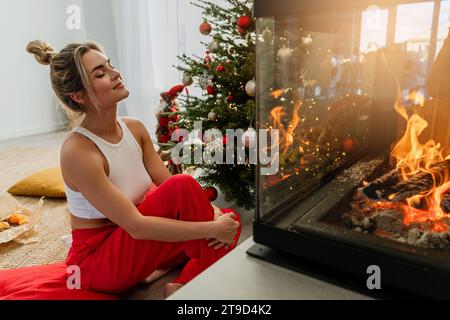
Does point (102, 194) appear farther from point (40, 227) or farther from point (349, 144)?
point (40, 227)

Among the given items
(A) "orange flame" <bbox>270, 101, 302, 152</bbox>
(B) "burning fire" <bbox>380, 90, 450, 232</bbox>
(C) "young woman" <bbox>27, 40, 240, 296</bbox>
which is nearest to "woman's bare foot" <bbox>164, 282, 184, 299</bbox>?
(C) "young woman" <bbox>27, 40, 240, 296</bbox>

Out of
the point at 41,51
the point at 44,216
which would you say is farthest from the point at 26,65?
the point at 41,51

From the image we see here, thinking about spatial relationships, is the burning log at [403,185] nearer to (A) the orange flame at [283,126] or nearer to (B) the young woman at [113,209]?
(A) the orange flame at [283,126]

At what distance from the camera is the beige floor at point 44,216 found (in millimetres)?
1453

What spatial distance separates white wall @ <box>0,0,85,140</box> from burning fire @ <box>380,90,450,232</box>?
3.82 meters

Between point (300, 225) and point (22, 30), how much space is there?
3.95 meters

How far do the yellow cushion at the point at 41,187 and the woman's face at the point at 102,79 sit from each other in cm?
121

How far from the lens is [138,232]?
1149 mm

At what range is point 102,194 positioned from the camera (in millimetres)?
1122

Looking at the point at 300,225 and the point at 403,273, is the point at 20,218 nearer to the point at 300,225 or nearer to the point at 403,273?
the point at 300,225

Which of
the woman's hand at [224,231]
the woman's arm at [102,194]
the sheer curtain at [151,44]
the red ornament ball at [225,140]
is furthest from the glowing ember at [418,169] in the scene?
the sheer curtain at [151,44]

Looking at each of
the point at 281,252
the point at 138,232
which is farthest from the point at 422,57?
the point at 138,232

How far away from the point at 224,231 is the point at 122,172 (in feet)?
1.26

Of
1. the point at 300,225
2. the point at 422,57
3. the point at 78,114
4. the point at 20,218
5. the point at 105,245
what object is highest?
the point at 422,57
